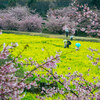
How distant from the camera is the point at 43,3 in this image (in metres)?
44.1

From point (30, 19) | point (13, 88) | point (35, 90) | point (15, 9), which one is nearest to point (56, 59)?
point (13, 88)

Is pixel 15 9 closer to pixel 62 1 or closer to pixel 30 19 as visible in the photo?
pixel 30 19

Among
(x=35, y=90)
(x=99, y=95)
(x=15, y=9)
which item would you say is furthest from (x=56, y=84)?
(x=15, y=9)

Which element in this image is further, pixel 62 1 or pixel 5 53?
pixel 62 1

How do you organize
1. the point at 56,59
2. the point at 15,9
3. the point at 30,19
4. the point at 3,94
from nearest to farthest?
the point at 3,94, the point at 56,59, the point at 30,19, the point at 15,9

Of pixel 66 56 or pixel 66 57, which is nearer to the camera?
pixel 66 57

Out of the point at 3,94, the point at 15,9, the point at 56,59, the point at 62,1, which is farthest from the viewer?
the point at 62,1

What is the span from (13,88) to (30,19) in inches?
1108

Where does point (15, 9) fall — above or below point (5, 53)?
above

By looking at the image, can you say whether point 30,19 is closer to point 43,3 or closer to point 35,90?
point 43,3

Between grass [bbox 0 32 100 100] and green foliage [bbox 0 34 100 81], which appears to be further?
green foliage [bbox 0 34 100 81]

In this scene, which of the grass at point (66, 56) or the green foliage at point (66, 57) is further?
the green foliage at point (66, 57)

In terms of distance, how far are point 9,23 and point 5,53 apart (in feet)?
96.7

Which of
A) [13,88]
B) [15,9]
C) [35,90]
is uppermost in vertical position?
[15,9]
